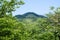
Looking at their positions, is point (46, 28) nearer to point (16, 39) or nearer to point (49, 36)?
point (49, 36)

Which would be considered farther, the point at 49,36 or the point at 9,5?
the point at 49,36

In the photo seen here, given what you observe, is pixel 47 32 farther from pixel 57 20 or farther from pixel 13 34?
pixel 13 34

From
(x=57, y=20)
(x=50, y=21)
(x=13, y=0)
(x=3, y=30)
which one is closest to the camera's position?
(x=3, y=30)

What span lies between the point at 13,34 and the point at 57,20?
17.8m

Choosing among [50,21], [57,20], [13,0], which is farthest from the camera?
[50,21]

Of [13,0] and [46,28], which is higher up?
[13,0]

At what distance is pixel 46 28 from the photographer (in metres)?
41.0

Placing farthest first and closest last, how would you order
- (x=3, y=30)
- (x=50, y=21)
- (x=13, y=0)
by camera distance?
1. (x=50, y=21)
2. (x=13, y=0)
3. (x=3, y=30)

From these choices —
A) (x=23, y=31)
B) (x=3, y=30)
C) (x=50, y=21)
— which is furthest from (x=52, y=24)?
(x=3, y=30)

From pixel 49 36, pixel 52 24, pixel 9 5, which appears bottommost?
pixel 49 36

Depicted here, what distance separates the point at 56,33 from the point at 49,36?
204cm

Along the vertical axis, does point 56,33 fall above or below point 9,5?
below

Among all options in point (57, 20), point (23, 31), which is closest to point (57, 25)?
point (57, 20)

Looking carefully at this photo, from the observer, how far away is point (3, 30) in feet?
67.3
